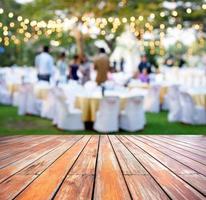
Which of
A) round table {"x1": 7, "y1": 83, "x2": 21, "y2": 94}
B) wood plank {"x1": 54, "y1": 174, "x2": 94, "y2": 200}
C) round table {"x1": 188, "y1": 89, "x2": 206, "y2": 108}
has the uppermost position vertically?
round table {"x1": 7, "y1": 83, "x2": 21, "y2": 94}

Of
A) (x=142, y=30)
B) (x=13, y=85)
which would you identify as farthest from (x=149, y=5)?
(x=13, y=85)

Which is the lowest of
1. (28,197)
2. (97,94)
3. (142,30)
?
(28,197)

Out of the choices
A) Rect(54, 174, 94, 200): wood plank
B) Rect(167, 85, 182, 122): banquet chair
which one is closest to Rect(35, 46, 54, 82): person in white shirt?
Rect(167, 85, 182, 122): banquet chair

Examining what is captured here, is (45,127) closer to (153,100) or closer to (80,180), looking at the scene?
(153,100)

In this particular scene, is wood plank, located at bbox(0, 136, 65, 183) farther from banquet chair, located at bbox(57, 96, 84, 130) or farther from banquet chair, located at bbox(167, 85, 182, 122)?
banquet chair, located at bbox(167, 85, 182, 122)

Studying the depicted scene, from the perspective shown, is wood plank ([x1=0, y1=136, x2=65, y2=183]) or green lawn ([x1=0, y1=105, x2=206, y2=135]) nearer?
wood plank ([x1=0, y1=136, x2=65, y2=183])

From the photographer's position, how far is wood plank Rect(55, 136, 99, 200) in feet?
5.49

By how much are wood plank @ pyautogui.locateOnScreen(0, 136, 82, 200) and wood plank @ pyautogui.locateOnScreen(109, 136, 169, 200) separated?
41 centimetres

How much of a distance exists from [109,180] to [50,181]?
26 cm

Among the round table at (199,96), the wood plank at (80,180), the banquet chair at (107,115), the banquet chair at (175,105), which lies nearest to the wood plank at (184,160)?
the wood plank at (80,180)

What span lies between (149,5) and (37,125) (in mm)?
11459

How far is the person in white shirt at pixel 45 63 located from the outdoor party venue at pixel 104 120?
26 millimetres

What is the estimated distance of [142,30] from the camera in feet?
66.1

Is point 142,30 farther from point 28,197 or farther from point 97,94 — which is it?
point 28,197
